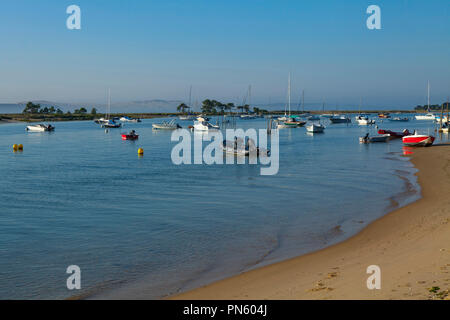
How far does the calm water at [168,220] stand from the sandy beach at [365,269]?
927 millimetres

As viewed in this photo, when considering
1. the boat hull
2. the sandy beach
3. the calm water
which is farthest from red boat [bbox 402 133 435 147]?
the sandy beach

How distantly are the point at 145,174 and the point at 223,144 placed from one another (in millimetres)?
16863

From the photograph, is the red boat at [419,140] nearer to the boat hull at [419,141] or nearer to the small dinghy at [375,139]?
the boat hull at [419,141]

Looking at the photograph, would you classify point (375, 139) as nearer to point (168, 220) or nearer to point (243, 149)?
point (243, 149)

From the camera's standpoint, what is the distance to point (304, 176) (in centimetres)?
3441

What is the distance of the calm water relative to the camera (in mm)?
13023

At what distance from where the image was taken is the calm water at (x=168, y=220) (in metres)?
13.0

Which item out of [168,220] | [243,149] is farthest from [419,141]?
[168,220]

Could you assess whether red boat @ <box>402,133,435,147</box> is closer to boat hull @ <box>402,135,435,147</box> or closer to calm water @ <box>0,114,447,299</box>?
boat hull @ <box>402,135,435,147</box>

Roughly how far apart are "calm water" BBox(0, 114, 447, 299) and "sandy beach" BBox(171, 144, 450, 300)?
927 mm

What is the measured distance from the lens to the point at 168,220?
19734 mm
